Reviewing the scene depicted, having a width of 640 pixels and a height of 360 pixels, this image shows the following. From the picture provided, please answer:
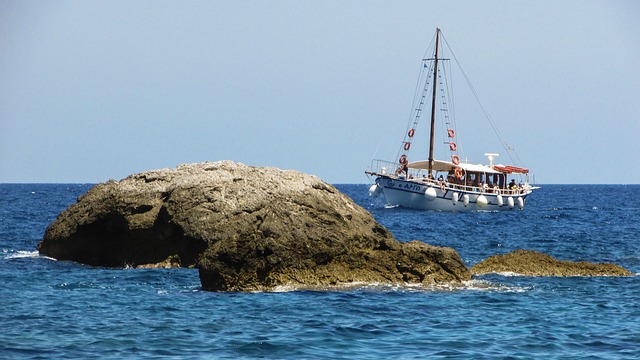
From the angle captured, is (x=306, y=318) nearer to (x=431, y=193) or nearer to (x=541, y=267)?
(x=541, y=267)

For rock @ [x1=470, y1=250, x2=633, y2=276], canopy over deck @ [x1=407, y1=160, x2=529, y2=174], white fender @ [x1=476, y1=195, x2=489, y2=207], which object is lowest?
rock @ [x1=470, y1=250, x2=633, y2=276]

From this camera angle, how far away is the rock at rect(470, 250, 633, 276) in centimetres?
2270

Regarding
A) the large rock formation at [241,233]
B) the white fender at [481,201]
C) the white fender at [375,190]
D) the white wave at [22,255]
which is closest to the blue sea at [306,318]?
the large rock formation at [241,233]

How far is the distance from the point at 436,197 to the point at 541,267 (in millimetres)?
41561

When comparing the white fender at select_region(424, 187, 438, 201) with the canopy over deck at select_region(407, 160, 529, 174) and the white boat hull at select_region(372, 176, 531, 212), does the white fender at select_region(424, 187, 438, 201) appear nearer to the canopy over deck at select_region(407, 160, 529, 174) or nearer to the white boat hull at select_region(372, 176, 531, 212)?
the white boat hull at select_region(372, 176, 531, 212)

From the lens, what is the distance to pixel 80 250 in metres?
25.1

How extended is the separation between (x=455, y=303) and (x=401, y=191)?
48324 millimetres

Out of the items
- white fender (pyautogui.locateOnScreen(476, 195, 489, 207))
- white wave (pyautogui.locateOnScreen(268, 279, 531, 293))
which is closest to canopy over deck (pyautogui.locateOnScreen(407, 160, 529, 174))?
white fender (pyautogui.locateOnScreen(476, 195, 489, 207))

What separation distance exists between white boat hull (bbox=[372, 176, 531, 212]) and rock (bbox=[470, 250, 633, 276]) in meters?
40.6

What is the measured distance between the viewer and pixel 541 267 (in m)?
22.9

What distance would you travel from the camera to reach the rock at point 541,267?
22.7 m

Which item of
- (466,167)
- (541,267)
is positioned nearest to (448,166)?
(466,167)

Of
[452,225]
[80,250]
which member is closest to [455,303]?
[80,250]

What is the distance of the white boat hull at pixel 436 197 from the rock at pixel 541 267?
40.6 meters
